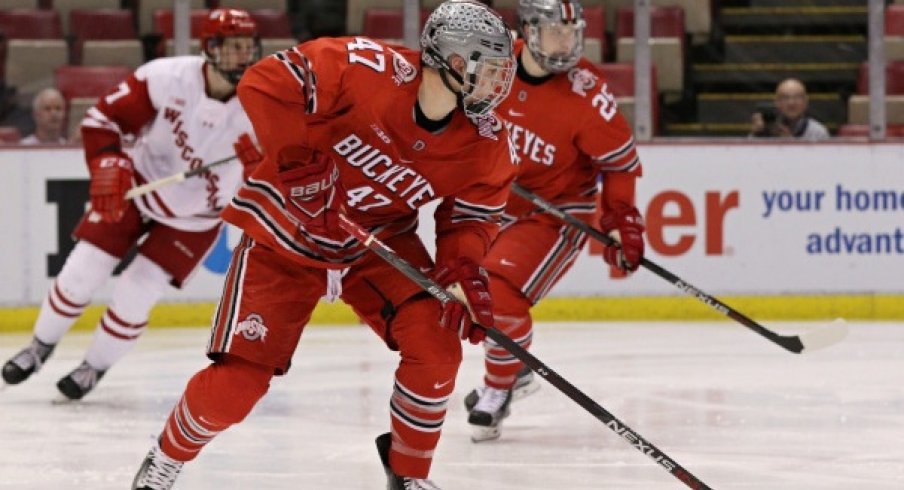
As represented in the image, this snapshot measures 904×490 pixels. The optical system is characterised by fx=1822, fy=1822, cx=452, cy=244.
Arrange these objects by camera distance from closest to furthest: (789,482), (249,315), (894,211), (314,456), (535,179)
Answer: (249,315) < (789,482) < (314,456) < (535,179) < (894,211)

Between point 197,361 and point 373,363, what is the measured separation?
2.08ft

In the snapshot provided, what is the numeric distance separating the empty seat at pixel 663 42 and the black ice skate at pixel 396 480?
4233 millimetres

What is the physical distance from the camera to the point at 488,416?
475 cm

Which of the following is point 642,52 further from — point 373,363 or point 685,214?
point 373,363

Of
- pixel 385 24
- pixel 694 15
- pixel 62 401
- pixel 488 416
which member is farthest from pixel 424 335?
pixel 694 15

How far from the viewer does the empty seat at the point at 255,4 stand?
25.0ft

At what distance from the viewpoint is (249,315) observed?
A: 3.46m

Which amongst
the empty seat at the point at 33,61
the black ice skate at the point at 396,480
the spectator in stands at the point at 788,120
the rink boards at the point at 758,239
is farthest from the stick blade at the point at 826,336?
the empty seat at the point at 33,61

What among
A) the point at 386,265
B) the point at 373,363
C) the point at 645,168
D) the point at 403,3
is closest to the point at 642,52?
the point at 645,168

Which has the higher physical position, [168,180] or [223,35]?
[223,35]

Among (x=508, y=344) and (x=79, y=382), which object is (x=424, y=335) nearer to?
(x=508, y=344)

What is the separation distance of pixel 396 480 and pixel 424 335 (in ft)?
1.12

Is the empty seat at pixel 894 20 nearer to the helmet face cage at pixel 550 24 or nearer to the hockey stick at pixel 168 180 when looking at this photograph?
the helmet face cage at pixel 550 24

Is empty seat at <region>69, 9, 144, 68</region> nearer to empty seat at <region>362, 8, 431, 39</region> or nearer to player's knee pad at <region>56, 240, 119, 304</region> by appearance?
empty seat at <region>362, 8, 431, 39</region>
